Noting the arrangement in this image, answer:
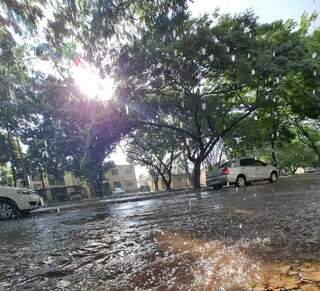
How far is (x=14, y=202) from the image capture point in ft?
41.6

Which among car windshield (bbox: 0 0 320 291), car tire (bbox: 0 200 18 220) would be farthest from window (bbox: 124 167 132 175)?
car tire (bbox: 0 200 18 220)

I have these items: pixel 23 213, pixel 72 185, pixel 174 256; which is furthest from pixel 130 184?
pixel 174 256

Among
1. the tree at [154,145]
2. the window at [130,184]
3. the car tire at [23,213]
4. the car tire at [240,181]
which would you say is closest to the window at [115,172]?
the window at [130,184]

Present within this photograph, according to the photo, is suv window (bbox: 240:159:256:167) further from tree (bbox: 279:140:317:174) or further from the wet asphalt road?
tree (bbox: 279:140:317:174)

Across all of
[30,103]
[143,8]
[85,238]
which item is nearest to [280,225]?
[85,238]

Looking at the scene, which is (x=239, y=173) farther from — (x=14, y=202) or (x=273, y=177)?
(x=14, y=202)

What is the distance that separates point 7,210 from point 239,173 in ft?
40.6

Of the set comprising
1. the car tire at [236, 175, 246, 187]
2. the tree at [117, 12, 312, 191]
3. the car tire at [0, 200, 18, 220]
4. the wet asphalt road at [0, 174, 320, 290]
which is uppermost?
the tree at [117, 12, 312, 191]

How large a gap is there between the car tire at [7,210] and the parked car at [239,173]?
37.0 feet

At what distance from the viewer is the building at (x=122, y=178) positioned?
7112cm

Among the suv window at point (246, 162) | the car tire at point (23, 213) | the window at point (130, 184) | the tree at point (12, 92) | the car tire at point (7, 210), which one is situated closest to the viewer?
the tree at point (12, 92)

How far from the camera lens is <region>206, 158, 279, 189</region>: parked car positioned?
19828mm

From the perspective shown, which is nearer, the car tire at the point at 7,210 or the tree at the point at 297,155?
the car tire at the point at 7,210

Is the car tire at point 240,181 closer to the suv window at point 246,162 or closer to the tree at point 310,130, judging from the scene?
the suv window at point 246,162
